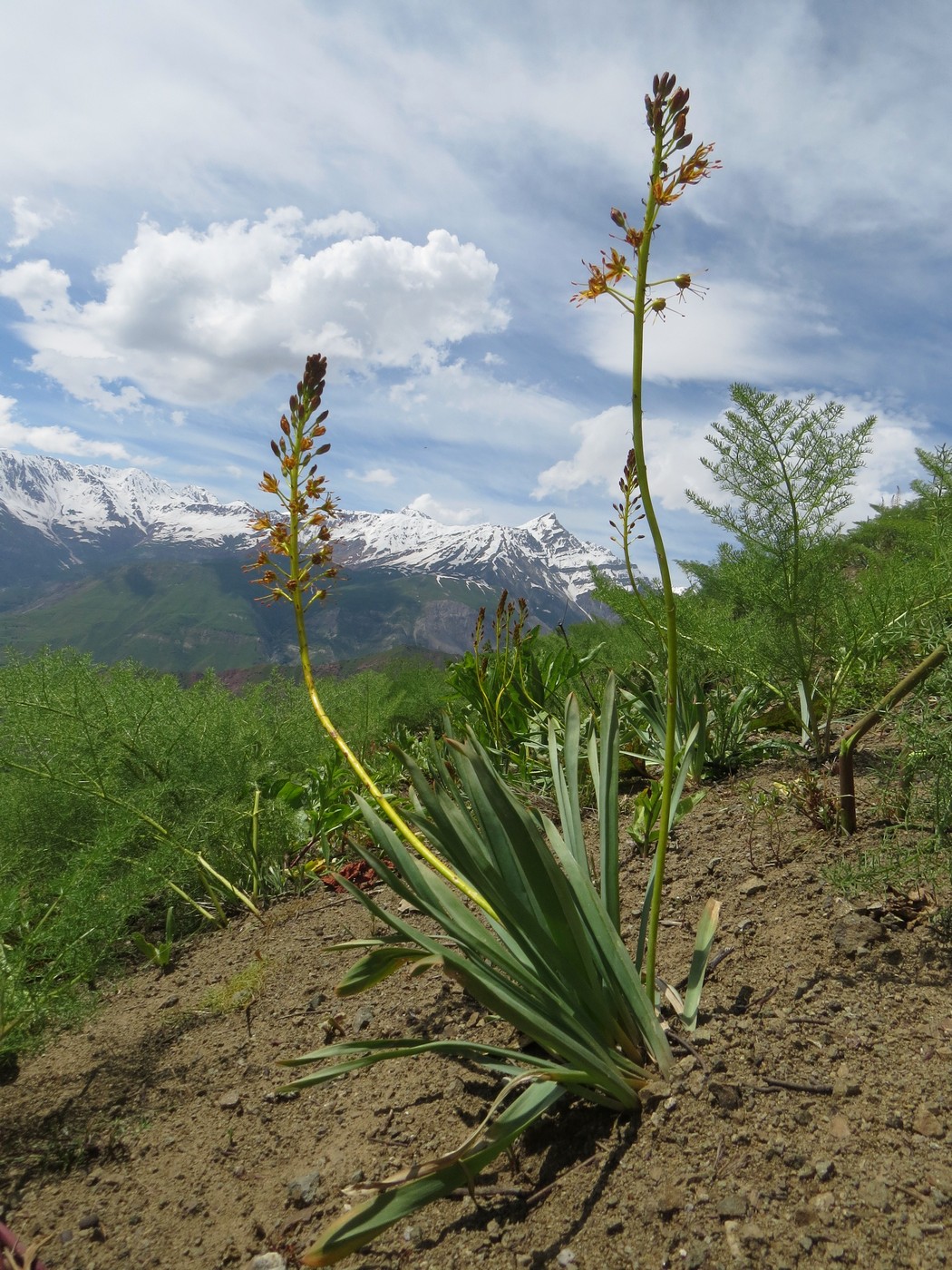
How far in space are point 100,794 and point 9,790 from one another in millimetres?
414

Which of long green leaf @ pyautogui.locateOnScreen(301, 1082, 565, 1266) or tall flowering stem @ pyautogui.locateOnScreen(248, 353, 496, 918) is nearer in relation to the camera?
long green leaf @ pyautogui.locateOnScreen(301, 1082, 565, 1266)

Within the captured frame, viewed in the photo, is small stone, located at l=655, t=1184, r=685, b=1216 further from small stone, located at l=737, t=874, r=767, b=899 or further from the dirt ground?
small stone, located at l=737, t=874, r=767, b=899

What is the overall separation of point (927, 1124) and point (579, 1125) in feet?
2.49

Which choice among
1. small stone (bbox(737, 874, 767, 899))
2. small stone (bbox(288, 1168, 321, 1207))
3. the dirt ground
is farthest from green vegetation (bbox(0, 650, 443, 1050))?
small stone (bbox(737, 874, 767, 899))

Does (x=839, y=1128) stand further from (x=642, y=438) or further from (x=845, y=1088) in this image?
(x=642, y=438)

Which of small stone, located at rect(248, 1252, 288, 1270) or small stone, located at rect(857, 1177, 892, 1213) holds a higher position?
small stone, located at rect(857, 1177, 892, 1213)

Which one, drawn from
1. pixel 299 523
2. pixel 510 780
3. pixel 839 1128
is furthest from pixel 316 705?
pixel 510 780

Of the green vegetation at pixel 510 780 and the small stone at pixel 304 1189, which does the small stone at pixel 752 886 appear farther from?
the small stone at pixel 304 1189

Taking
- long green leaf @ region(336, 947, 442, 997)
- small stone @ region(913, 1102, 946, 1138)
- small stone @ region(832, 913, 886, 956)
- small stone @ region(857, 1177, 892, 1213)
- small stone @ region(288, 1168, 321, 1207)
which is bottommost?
small stone @ region(288, 1168, 321, 1207)

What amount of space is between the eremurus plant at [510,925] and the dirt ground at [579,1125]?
161 millimetres

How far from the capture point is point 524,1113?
1.47 metres

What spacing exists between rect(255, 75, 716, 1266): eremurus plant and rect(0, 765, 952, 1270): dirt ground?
16cm

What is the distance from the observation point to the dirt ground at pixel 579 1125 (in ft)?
4.35

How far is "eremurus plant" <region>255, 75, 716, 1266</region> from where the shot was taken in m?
1.41
